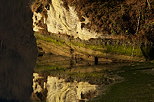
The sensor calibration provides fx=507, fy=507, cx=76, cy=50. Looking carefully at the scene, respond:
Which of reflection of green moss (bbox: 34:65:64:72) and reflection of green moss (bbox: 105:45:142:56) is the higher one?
reflection of green moss (bbox: 105:45:142:56)

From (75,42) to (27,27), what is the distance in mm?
6692

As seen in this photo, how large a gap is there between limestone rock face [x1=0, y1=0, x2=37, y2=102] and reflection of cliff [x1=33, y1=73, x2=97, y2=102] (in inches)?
28.0

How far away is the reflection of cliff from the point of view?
21969 millimetres

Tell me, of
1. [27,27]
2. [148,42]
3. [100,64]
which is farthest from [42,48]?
[148,42]

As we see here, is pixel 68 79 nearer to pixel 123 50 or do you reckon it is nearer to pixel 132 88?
pixel 123 50

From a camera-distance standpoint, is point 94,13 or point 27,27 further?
point 27,27

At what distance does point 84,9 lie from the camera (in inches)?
999

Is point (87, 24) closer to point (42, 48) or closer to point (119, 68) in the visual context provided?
point (119, 68)

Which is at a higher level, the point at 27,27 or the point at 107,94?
the point at 27,27

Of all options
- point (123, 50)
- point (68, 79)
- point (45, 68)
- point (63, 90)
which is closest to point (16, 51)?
point (45, 68)

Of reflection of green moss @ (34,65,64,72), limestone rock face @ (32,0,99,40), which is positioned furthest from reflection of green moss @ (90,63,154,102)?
reflection of green moss @ (34,65,64,72)

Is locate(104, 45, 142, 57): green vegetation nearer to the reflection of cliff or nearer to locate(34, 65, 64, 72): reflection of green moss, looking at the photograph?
the reflection of cliff

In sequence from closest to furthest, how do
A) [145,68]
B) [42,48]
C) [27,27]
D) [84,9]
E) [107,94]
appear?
[107,94]
[145,68]
[84,9]
[42,48]
[27,27]

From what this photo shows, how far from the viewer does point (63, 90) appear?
23203 millimetres
